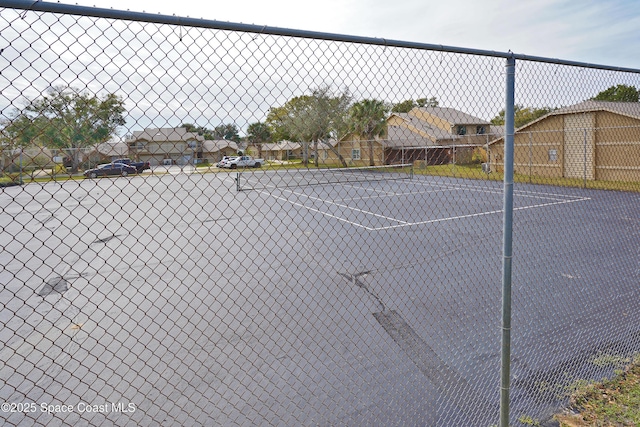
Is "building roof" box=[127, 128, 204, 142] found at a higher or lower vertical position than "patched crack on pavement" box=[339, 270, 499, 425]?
higher

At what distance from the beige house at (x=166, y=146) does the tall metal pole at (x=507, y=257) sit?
194 cm

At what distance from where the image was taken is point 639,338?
3994 millimetres

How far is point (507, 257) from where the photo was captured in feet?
7.95

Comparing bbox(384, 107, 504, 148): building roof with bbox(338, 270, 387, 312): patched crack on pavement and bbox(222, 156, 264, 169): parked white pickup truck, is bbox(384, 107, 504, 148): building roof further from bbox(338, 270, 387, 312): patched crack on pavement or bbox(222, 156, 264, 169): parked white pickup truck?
bbox(222, 156, 264, 169): parked white pickup truck

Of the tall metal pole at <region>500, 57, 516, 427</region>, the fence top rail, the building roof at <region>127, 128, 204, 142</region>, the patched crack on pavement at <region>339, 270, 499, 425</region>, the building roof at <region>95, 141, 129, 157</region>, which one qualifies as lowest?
the patched crack on pavement at <region>339, 270, 499, 425</region>

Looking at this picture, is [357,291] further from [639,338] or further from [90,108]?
[90,108]

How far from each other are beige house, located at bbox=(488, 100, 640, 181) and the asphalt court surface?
13157 millimetres

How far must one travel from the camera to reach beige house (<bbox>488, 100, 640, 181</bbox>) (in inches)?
749

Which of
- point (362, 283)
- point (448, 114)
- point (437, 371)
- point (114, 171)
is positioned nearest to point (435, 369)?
point (437, 371)

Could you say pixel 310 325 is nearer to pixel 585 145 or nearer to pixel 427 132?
pixel 585 145

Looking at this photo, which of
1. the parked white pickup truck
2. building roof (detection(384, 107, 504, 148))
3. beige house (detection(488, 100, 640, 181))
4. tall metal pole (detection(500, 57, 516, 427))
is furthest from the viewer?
beige house (detection(488, 100, 640, 181))

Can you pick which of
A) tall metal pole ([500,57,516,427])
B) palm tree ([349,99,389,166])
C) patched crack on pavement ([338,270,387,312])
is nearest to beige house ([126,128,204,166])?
tall metal pole ([500,57,516,427])

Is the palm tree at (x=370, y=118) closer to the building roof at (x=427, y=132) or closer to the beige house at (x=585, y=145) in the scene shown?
the building roof at (x=427, y=132)

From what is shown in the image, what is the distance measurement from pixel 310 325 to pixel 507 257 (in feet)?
9.00
